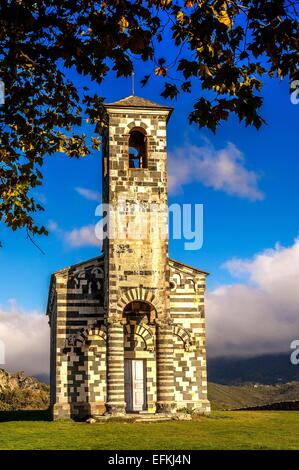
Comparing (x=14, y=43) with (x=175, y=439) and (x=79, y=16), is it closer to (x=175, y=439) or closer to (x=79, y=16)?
(x=79, y=16)

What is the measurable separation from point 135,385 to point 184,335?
314cm

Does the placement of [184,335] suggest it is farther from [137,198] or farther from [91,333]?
[137,198]

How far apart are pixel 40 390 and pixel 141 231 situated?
23619 mm

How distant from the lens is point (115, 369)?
25906 mm

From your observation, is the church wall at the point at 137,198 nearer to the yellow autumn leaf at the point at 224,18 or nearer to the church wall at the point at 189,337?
the church wall at the point at 189,337

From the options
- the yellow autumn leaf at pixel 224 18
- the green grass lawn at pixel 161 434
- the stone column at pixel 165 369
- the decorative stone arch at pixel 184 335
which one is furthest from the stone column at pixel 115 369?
the yellow autumn leaf at pixel 224 18

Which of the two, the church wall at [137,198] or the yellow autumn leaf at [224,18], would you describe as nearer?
the yellow autumn leaf at [224,18]

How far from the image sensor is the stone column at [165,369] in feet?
85.3

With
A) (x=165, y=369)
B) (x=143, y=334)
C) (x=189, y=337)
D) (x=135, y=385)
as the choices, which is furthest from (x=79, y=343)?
(x=189, y=337)

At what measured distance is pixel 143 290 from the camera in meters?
26.9

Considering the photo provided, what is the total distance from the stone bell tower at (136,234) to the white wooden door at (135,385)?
207cm

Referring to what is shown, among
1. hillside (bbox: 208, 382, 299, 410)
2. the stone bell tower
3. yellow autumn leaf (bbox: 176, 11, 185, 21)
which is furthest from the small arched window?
hillside (bbox: 208, 382, 299, 410)

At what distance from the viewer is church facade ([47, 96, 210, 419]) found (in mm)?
26703

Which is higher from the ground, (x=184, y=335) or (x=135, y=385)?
(x=184, y=335)
